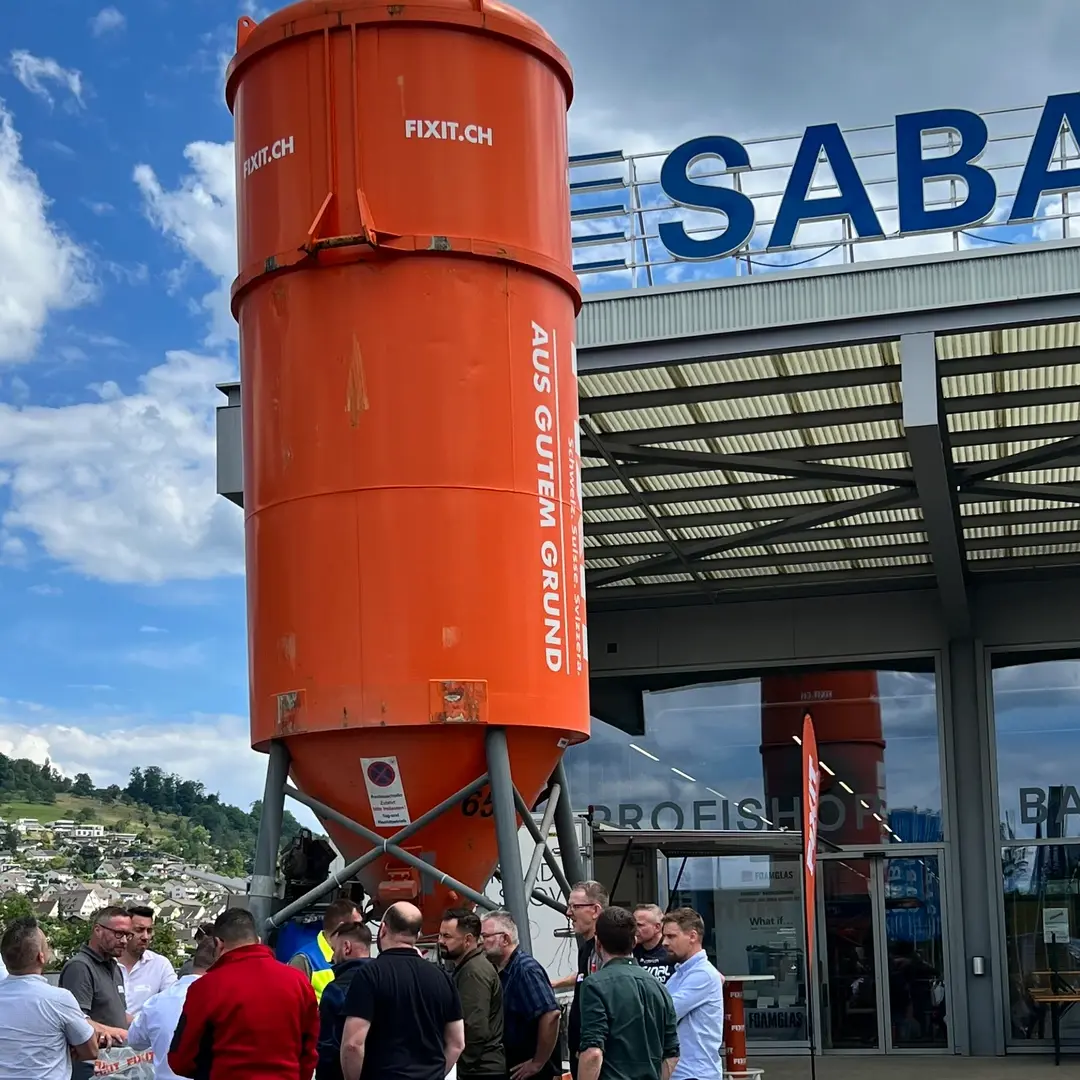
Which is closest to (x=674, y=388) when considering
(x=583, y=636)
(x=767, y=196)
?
(x=767, y=196)

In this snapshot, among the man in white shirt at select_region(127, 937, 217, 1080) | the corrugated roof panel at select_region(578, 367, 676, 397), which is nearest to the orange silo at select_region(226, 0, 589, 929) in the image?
the man in white shirt at select_region(127, 937, 217, 1080)

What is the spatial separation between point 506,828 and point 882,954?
1305cm

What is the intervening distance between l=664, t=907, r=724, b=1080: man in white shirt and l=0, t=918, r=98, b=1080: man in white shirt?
2923mm

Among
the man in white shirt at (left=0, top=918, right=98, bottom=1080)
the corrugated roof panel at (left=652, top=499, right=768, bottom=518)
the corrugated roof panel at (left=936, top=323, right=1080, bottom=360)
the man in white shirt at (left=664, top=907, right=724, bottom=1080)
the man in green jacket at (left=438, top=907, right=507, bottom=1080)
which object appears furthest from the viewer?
the corrugated roof panel at (left=652, top=499, right=768, bottom=518)

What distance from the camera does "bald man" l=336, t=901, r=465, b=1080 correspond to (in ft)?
21.9

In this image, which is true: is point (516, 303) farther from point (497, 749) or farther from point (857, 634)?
point (857, 634)

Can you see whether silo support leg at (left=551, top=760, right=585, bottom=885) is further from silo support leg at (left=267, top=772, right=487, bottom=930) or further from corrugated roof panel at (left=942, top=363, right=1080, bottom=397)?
corrugated roof panel at (left=942, top=363, right=1080, bottom=397)

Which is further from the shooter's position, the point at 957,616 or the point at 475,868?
the point at 957,616

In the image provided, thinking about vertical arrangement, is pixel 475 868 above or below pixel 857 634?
below

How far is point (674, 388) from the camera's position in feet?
51.9

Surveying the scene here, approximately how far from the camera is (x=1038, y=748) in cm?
2081

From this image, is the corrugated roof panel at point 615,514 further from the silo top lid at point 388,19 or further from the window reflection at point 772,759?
the silo top lid at point 388,19

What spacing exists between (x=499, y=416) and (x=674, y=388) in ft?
22.2

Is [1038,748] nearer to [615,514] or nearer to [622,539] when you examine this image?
[622,539]
